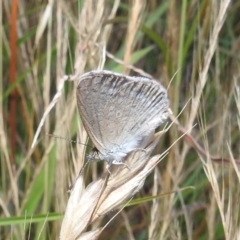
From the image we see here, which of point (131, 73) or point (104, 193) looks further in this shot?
point (131, 73)

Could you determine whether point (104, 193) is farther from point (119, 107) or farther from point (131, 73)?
point (131, 73)

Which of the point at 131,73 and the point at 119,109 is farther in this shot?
the point at 131,73

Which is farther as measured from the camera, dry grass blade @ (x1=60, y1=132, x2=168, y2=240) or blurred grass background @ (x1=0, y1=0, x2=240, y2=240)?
blurred grass background @ (x1=0, y1=0, x2=240, y2=240)

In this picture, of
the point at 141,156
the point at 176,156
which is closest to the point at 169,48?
the point at 176,156

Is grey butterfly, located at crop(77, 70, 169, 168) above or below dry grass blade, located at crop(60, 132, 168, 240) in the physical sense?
above

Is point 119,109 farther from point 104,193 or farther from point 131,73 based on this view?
point 131,73

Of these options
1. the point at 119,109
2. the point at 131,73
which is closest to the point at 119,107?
the point at 119,109
